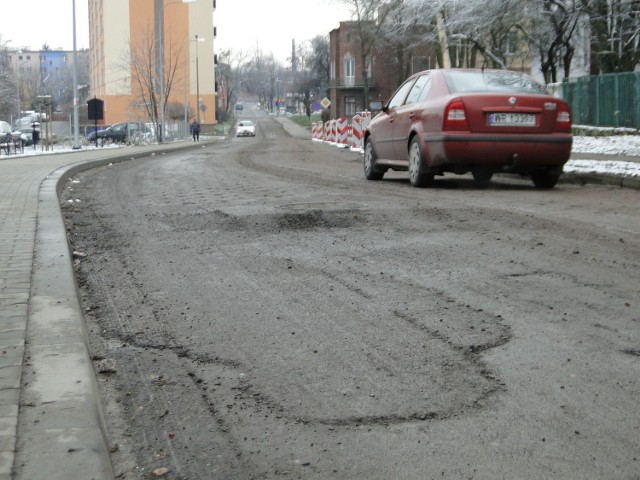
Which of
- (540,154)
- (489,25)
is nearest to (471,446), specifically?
(540,154)

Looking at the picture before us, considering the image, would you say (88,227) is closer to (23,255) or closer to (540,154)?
(23,255)

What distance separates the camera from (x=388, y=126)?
1321cm

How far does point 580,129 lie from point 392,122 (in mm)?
13049

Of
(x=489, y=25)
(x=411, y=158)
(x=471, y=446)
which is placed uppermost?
(x=489, y=25)

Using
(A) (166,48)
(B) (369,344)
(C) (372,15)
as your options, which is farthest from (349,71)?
(B) (369,344)

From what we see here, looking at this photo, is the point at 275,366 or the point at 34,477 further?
the point at 275,366

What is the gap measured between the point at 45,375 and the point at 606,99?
23855mm

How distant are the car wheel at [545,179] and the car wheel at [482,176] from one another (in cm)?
61

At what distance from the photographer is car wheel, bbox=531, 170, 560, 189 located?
11812 mm

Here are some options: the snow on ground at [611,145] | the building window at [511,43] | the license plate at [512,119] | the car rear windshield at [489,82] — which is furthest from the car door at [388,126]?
the building window at [511,43]

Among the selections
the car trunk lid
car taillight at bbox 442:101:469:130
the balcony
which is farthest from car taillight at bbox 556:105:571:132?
the balcony

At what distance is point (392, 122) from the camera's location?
42.8ft

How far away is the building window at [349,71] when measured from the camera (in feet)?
291

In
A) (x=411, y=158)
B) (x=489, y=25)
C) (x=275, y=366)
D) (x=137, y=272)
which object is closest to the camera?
(x=275, y=366)
